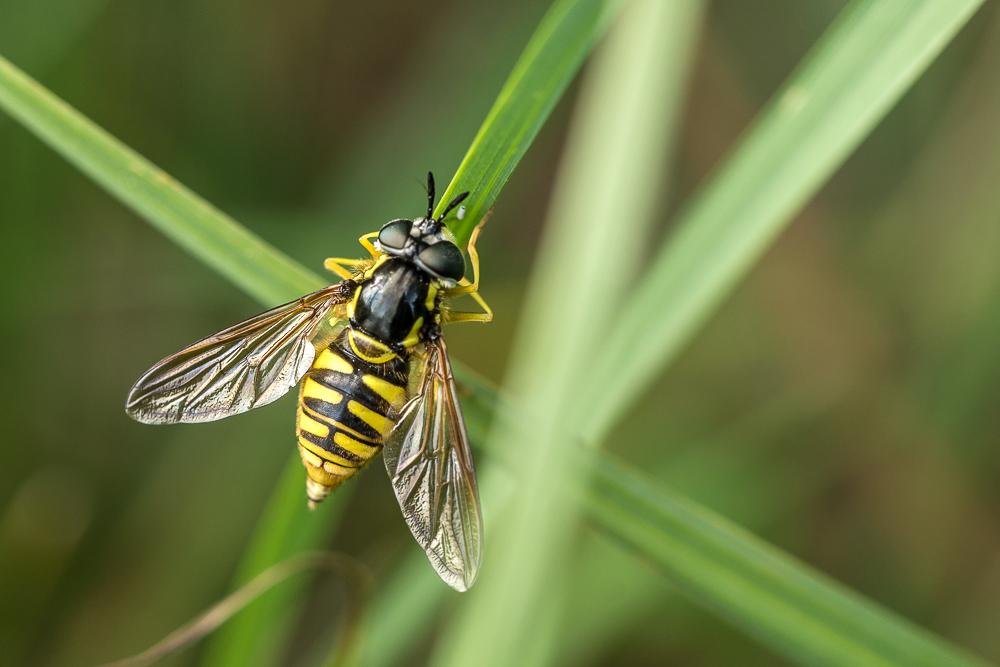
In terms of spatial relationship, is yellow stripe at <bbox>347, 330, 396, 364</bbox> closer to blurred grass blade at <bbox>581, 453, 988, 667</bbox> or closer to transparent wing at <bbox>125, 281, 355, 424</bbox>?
transparent wing at <bbox>125, 281, 355, 424</bbox>

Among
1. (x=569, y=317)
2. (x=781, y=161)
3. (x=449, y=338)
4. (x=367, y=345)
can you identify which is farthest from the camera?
(x=449, y=338)

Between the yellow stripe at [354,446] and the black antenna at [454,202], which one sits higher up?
the black antenna at [454,202]

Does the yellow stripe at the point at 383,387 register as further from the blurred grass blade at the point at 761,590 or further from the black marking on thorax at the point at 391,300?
the blurred grass blade at the point at 761,590

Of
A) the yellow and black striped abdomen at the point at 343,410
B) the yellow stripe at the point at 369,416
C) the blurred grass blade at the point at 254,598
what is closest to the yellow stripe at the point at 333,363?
the yellow and black striped abdomen at the point at 343,410

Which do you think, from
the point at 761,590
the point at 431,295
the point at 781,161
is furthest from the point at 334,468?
the point at 781,161

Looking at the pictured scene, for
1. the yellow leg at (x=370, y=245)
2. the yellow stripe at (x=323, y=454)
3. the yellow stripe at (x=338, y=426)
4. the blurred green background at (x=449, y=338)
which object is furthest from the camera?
the blurred green background at (x=449, y=338)

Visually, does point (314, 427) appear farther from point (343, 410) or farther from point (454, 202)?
point (454, 202)
